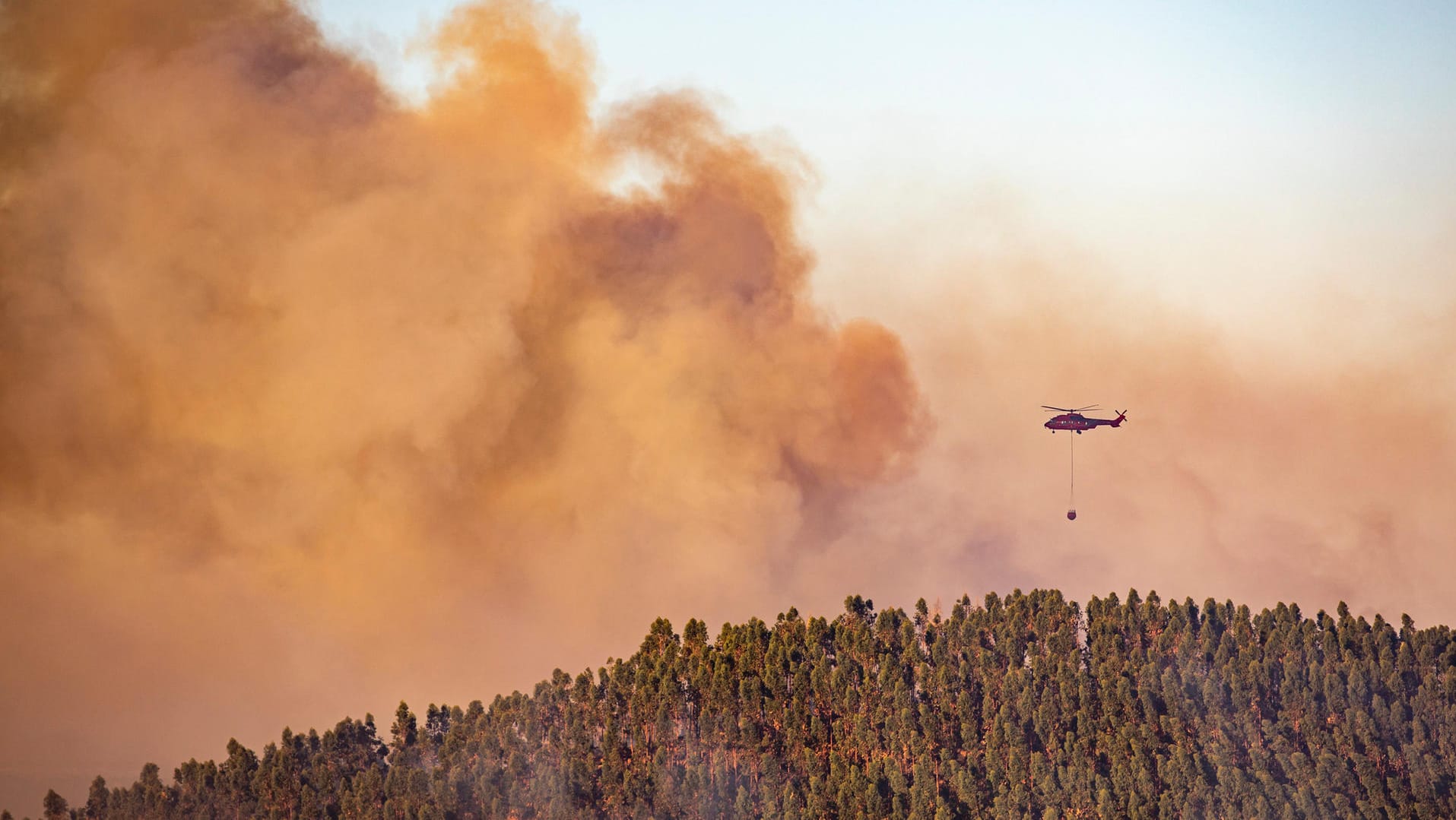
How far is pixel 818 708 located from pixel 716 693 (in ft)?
21.2

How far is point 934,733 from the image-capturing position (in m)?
111

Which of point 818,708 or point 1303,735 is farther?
point 818,708

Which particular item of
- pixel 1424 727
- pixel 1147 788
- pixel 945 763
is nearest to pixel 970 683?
pixel 945 763

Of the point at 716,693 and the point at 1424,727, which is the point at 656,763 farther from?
the point at 1424,727

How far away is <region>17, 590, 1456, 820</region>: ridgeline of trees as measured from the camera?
10412 centimetres

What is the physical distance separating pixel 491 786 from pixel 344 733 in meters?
10.8

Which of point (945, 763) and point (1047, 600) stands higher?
point (1047, 600)

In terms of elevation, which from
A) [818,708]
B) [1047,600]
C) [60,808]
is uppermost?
[1047,600]

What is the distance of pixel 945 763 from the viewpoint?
109062 millimetres

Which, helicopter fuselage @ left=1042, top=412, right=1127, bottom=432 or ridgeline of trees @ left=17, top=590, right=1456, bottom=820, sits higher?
helicopter fuselage @ left=1042, top=412, right=1127, bottom=432

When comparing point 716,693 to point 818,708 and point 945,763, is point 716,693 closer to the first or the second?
point 818,708

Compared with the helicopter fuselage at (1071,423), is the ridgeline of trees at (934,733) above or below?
below

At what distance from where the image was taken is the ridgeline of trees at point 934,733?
104125 mm

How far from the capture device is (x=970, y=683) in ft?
373
